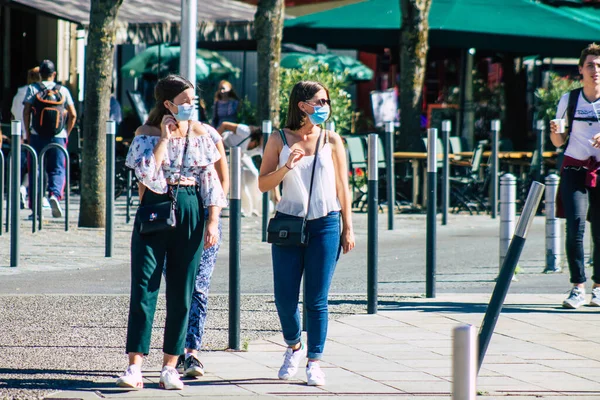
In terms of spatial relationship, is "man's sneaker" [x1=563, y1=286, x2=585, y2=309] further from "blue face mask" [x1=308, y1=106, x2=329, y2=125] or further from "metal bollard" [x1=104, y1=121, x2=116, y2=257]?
"metal bollard" [x1=104, y1=121, x2=116, y2=257]

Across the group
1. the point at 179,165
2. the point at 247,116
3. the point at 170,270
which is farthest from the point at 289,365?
the point at 247,116

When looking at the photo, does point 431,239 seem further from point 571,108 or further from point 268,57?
point 268,57

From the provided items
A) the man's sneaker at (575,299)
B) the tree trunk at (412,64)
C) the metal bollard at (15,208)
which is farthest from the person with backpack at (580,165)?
the tree trunk at (412,64)

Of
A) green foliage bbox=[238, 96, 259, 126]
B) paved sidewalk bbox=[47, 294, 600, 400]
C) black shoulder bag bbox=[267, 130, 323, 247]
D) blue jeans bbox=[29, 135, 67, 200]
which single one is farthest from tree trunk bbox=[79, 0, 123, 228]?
black shoulder bag bbox=[267, 130, 323, 247]

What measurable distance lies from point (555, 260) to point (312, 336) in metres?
4.94

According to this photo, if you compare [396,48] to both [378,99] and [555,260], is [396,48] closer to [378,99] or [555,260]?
[378,99]

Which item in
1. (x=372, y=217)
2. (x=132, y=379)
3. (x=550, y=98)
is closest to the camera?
(x=132, y=379)

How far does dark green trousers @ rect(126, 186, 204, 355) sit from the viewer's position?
226 inches

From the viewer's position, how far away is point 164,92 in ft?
18.9

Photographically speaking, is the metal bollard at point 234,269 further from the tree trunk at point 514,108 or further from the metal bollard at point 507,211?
the tree trunk at point 514,108

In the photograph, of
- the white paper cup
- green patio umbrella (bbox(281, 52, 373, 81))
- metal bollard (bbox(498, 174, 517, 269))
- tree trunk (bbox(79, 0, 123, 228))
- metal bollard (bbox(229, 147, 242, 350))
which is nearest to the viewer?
metal bollard (bbox(229, 147, 242, 350))

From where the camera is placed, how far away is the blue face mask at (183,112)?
571 cm

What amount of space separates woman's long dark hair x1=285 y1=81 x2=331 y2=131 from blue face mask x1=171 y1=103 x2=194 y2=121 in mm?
570

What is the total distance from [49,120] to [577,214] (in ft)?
26.0
